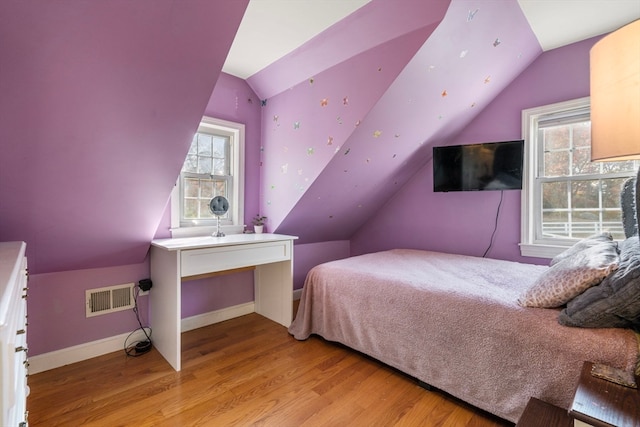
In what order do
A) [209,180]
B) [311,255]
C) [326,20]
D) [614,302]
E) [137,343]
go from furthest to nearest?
[311,255] → [209,180] → [137,343] → [326,20] → [614,302]

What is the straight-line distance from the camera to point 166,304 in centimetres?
210

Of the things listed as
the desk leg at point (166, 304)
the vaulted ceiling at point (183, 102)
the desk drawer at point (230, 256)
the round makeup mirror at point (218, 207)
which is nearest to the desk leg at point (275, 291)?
the desk drawer at point (230, 256)

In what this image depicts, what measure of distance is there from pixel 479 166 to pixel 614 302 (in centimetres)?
171

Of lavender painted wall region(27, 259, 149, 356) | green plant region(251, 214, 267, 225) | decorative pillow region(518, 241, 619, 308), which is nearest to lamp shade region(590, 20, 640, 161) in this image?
decorative pillow region(518, 241, 619, 308)

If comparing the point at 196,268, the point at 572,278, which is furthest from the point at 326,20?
the point at 572,278

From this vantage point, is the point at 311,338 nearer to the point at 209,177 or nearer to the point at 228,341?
the point at 228,341

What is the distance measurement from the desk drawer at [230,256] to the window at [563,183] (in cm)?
220

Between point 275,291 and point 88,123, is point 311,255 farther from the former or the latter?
point 88,123

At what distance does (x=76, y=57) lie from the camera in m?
1.17

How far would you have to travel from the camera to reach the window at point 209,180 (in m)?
2.59

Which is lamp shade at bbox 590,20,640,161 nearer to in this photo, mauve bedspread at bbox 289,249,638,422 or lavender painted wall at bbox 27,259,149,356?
mauve bedspread at bbox 289,249,638,422

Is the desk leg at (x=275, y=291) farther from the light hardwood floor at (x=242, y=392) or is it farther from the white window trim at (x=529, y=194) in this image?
the white window trim at (x=529, y=194)

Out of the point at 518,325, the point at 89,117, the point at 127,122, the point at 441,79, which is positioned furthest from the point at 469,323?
the point at 89,117

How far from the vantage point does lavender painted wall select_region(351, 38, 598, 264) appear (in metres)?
2.50
